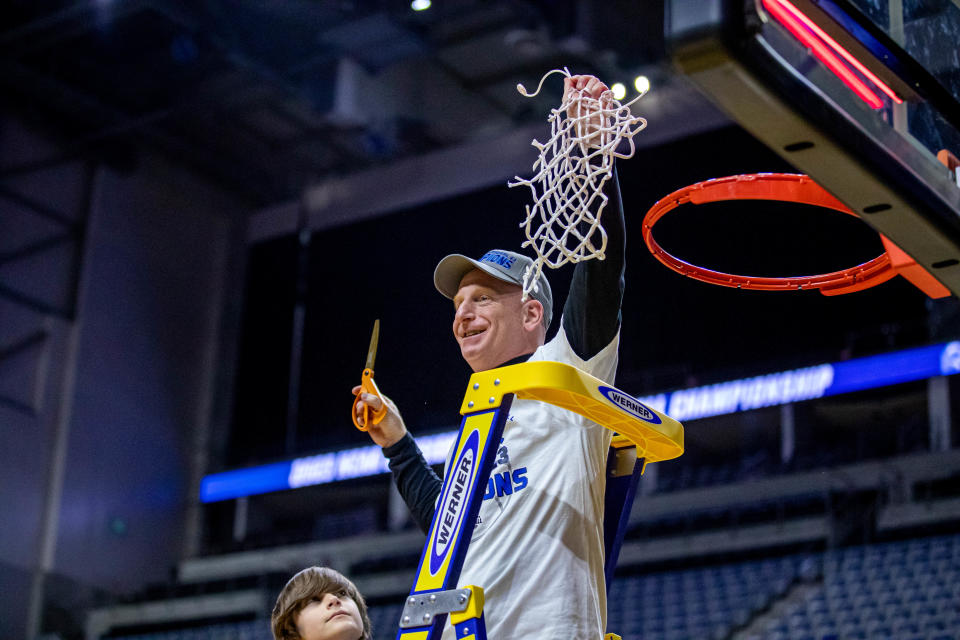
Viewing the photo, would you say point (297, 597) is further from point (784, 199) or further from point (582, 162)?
point (784, 199)

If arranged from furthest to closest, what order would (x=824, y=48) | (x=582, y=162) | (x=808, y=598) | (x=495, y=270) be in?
(x=808, y=598)
(x=495, y=270)
(x=582, y=162)
(x=824, y=48)

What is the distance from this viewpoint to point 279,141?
59.1 feet

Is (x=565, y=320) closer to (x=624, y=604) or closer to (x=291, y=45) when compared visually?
(x=624, y=604)

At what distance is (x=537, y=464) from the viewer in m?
2.88

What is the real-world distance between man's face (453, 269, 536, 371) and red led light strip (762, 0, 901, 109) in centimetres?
102

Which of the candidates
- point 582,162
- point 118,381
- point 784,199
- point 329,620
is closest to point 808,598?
point 784,199

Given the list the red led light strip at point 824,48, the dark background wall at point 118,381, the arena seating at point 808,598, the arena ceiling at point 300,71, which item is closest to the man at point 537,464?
the red led light strip at point 824,48

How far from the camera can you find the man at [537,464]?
2.70m

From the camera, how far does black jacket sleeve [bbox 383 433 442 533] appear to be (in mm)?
3160

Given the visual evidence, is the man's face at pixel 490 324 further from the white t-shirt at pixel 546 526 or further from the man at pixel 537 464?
the white t-shirt at pixel 546 526

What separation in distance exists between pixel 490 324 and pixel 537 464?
0.45 meters

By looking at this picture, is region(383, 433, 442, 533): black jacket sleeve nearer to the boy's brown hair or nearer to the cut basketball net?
the boy's brown hair

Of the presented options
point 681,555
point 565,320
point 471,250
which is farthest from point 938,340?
point 565,320

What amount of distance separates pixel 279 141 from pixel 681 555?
8694mm
